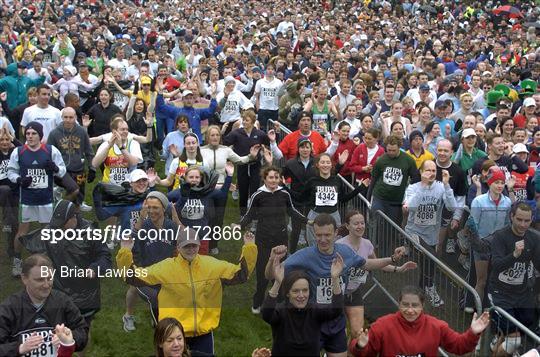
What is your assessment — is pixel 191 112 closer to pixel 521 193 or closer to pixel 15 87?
pixel 15 87

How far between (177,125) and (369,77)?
19.4 ft

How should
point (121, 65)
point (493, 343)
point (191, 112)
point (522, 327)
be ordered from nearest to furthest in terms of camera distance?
point (522, 327), point (493, 343), point (191, 112), point (121, 65)

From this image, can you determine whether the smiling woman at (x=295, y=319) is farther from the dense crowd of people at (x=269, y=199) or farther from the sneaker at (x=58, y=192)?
the sneaker at (x=58, y=192)

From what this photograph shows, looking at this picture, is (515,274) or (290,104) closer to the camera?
(515,274)

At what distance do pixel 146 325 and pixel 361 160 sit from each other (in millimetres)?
3683

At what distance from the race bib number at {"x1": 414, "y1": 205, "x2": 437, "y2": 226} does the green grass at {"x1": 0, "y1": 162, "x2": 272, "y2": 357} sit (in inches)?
83.1

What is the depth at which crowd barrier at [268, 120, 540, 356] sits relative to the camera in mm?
7184

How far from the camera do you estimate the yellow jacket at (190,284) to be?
6758mm

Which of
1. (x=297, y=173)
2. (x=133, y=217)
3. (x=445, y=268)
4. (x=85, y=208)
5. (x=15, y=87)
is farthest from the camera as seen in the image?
(x=15, y=87)

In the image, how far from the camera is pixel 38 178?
979 cm

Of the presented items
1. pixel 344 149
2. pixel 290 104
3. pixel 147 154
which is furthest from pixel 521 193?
pixel 147 154

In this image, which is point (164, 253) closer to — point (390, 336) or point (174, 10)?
point (390, 336)

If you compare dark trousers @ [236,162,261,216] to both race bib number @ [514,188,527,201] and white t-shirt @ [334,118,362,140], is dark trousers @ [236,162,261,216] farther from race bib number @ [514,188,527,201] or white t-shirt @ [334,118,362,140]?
race bib number @ [514,188,527,201]

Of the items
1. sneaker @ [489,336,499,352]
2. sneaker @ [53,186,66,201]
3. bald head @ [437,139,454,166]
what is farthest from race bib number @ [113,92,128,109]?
sneaker @ [489,336,499,352]
